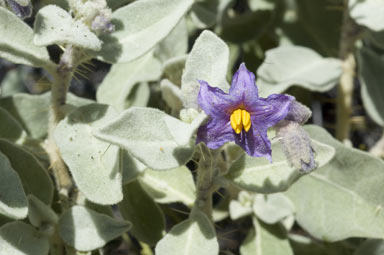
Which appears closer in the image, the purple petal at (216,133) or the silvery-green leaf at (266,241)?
the purple petal at (216,133)

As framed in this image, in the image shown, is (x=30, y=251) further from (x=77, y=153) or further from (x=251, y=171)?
(x=251, y=171)

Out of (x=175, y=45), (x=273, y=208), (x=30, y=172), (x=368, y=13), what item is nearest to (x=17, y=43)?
(x=30, y=172)

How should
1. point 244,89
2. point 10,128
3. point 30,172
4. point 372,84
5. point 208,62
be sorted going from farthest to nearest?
1. point 372,84
2. point 10,128
3. point 30,172
4. point 208,62
5. point 244,89

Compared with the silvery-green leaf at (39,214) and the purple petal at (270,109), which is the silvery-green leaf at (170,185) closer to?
the silvery-green leaf at (39,214)

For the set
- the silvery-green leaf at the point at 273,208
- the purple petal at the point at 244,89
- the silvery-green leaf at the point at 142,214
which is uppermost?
the purple petal at the point at 244,89

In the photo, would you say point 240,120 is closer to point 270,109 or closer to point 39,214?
point 270,109

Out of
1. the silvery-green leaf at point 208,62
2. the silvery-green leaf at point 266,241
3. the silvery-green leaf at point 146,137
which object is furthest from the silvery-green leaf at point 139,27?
the silvery-green leaf at point 266,241

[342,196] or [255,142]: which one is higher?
[255,142]
